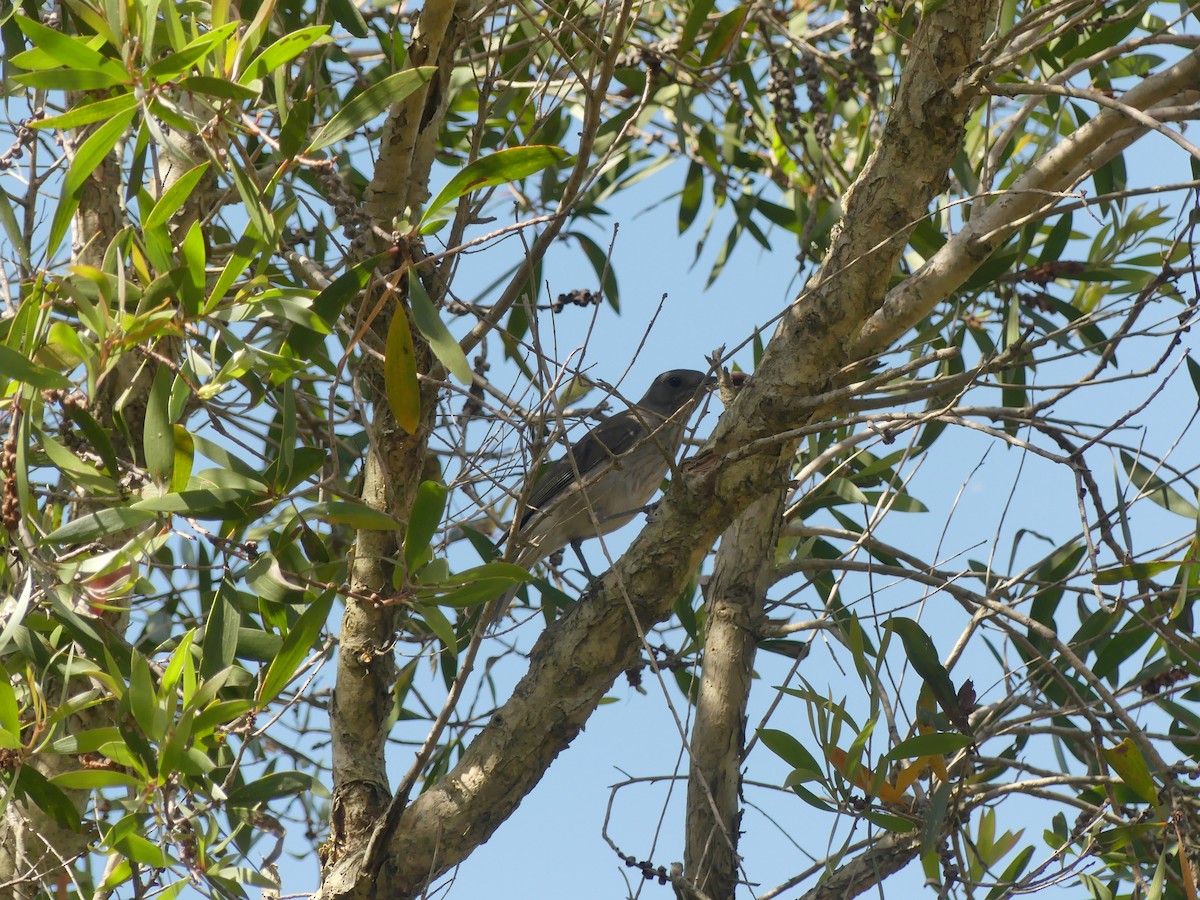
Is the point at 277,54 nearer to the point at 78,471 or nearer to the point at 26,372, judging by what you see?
the point at 26,372

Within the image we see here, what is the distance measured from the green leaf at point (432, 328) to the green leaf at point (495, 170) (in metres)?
0.16

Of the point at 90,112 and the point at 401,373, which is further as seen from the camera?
the point at 401,373

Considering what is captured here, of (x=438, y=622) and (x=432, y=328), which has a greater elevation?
(x=432, y=328)

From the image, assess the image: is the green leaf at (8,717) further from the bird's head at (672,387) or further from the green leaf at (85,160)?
the bird's head at (672,387)

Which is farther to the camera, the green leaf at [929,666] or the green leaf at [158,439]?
the green leaf at [929,666]

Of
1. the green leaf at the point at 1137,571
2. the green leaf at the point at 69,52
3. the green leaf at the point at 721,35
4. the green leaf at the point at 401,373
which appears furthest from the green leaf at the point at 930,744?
the green leaf at the point at 69,52

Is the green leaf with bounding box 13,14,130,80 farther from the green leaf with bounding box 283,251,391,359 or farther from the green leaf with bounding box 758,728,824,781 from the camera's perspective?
the green leaf with bounding box 758,728,824,781

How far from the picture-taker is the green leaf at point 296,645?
2461mm

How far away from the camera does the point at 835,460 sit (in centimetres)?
458

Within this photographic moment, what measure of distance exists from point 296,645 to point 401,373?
0.61 m

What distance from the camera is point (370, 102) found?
2357 millimetres

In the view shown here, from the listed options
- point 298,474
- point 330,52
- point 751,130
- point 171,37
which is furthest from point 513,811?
point 751,130

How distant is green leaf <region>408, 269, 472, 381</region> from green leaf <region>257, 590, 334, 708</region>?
56cm

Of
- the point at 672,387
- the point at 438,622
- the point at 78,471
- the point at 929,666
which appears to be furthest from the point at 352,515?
the point at 672,387
